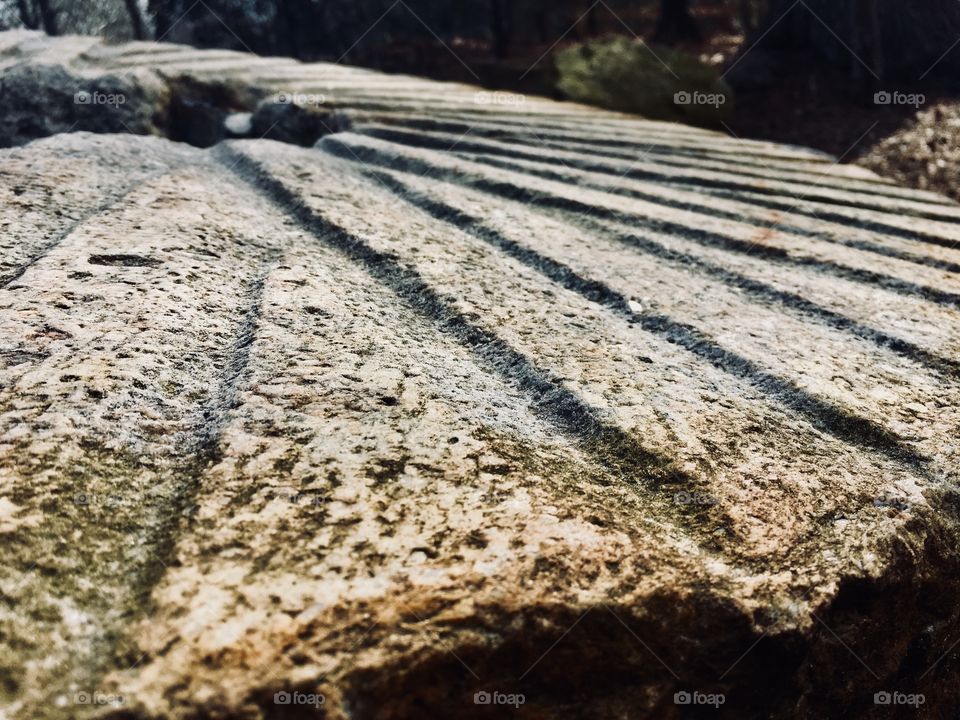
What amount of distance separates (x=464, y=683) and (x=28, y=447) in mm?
415

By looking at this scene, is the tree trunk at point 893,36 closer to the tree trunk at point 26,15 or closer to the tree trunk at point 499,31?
the tree trunk at point 499,31

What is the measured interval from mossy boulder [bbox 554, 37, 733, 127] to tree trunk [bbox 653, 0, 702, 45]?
4.74 m

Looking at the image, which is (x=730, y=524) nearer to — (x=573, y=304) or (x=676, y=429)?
(x=676, y=429)

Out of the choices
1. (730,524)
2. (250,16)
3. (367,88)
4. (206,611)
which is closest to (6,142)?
(367,88)

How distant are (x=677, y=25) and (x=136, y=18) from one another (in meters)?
7.97

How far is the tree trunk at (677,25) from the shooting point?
10227mm

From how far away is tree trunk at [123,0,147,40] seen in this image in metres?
10.4

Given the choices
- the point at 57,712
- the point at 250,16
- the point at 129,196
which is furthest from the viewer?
the point at 250,16

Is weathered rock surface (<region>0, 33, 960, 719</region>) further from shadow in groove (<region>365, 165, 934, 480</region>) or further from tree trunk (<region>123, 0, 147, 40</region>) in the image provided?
tree trunk (<region>123, 0, 147, 40</region>)

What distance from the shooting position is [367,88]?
2.58 meters

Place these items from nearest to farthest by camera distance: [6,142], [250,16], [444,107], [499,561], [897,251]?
[499,561] → [897,251] → [6,142] → [444,107] → [250,16]

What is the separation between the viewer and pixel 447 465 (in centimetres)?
65

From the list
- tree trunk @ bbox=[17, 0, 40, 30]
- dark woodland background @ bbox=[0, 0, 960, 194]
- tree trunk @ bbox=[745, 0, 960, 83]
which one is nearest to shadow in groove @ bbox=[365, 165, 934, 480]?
dark woodland background @ bbox=[0, 0, 960, 194]

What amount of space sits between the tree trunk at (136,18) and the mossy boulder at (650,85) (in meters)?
7.62
